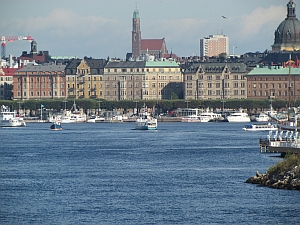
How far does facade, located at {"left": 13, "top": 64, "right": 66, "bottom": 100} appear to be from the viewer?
16400 cm

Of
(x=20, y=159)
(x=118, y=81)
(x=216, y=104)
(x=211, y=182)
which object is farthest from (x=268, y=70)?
(x=211, y=182)

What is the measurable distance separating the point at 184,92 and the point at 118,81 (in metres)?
9.68

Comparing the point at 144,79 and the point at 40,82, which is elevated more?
the point at 144,79

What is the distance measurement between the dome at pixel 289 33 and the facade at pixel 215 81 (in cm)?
1149

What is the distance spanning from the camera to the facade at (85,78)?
16288cm

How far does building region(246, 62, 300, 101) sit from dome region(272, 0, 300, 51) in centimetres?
1057

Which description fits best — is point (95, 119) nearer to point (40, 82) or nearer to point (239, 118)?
point (239, 118)

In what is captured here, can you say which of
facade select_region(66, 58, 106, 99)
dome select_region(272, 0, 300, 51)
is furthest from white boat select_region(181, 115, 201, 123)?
dome select_region(272, 0, 300, 51)

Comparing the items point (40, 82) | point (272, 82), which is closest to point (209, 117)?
point (272, 82)

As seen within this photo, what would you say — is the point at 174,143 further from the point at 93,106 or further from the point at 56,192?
the point at 93,106

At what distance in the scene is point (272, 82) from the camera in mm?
154375

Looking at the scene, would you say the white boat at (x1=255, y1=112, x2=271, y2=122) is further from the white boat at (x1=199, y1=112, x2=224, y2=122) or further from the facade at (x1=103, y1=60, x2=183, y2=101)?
the facade at (x1=103, y1=60, x2=183, y2=101)

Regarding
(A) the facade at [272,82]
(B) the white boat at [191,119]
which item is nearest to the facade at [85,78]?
(A) the facade at [272,82]

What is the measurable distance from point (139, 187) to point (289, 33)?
4853 inches
